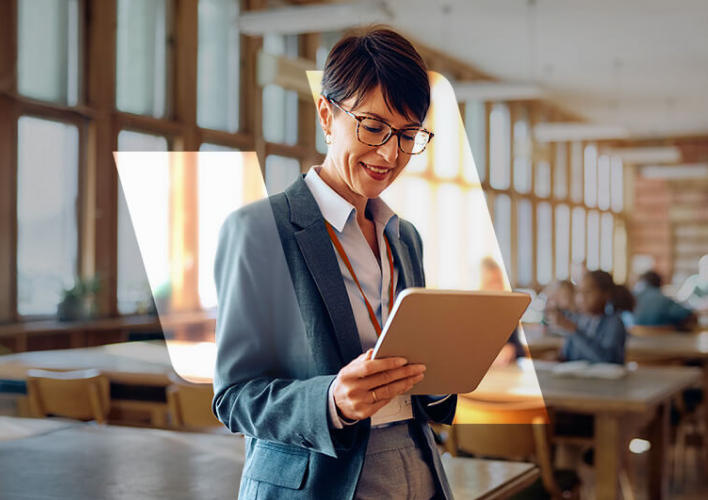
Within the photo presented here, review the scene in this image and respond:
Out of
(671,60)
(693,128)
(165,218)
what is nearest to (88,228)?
(165,218)

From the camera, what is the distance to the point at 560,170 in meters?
15.1

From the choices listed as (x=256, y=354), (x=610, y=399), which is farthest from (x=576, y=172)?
(x=256, y=354)

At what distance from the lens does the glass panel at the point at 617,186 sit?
17.5 meters

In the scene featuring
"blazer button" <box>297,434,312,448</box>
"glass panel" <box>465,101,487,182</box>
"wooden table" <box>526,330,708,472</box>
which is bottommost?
"wooden table" <box>526,330,708,472</box>

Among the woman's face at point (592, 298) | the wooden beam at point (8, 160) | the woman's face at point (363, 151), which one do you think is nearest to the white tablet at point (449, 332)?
the woman's face at point (363, 151)

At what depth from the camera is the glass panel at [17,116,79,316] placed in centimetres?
566

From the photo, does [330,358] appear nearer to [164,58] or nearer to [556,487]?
[556,487]

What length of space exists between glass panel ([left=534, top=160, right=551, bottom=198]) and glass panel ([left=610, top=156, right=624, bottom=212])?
3.57 metres

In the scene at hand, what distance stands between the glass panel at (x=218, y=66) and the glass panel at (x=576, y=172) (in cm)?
944

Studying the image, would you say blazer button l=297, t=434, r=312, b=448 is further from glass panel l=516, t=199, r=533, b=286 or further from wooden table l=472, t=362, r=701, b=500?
glass panel l=516, t=199, r=533, b=286

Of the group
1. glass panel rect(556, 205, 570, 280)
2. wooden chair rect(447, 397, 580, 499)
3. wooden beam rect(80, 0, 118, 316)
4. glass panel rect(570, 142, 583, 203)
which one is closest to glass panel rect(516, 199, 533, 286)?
glass panel rect(556, 205, 570, 280)

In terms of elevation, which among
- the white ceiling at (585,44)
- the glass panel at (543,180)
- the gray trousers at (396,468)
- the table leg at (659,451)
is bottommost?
the table leg at (659,451)

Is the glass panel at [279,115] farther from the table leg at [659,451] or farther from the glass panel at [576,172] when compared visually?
the glass panel at [576,172]

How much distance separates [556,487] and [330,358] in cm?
215
